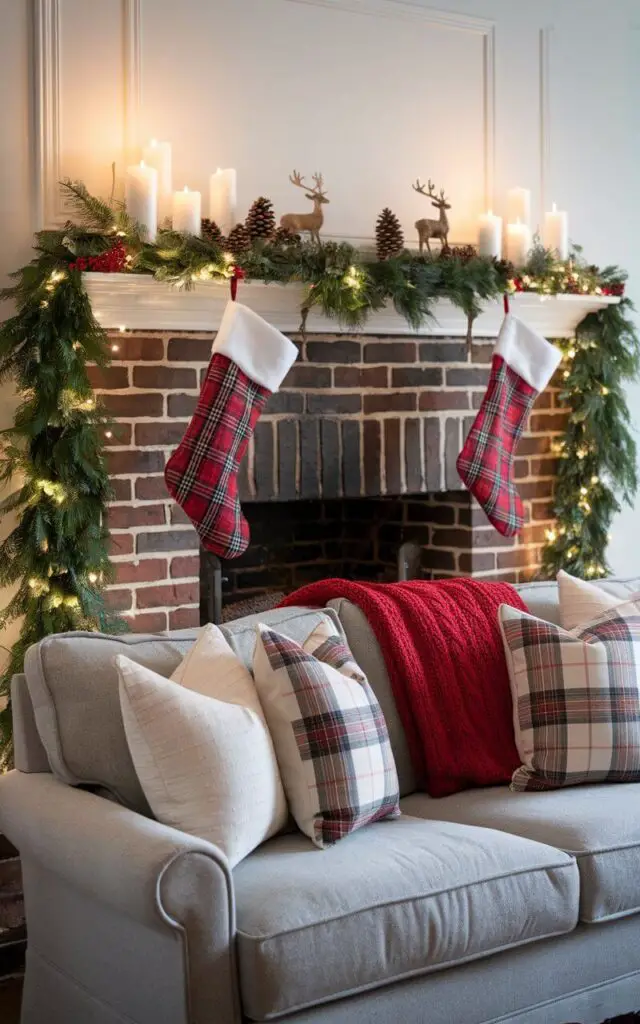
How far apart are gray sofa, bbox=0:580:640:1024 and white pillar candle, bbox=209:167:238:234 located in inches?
54.1

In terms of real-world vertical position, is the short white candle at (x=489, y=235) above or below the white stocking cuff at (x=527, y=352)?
above

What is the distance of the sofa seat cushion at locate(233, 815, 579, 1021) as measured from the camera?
1988 millimetres

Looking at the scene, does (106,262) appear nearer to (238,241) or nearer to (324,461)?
(238,241)

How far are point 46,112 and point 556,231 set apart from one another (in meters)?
1.69

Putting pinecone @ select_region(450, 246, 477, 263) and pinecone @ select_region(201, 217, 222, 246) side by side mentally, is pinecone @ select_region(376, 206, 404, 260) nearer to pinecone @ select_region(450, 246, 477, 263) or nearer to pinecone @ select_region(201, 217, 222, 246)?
pinecone @ select_region(450, 246, 477, 263)

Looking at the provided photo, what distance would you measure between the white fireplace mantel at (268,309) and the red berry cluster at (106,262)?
19 millimetres

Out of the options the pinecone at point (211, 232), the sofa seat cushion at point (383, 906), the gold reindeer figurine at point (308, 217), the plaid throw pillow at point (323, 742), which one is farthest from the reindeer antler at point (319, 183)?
the sofa seat cushion at point (383, 906)

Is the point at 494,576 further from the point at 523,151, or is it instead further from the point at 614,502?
the point at 523,151

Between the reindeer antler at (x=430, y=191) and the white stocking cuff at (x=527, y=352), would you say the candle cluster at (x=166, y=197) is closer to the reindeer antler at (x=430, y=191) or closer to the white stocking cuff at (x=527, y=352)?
the reindeer antler at (x=430, y=191)

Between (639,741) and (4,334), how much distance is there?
1845 millimetres

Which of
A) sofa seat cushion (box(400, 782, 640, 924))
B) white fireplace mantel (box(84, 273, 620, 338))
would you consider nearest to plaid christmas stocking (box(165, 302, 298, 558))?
white fireplace mantel (box(84, 273, 620, 338))

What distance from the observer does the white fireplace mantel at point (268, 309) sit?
3355mm

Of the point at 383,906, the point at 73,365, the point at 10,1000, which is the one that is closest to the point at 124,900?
the point at 383,906

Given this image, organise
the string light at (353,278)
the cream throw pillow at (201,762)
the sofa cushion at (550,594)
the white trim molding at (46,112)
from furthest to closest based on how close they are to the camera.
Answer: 1. the string light at (353,278)
2. the white trim molding at (46,112)
3. the sofa cushion at (550,594)
4. the cream throw pillow at (201,762)
